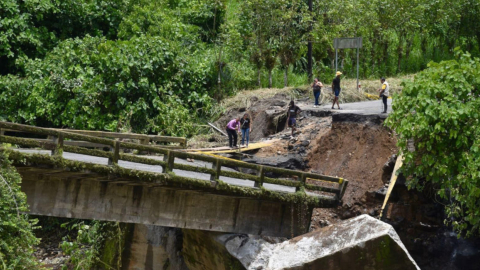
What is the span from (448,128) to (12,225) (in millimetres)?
10286

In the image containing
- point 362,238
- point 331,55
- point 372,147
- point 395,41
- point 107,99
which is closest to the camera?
point 362,238

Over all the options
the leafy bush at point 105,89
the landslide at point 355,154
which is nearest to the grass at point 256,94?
the leafy bush at point 105,89

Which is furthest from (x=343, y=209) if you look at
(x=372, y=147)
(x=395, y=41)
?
(x=395, y=41)

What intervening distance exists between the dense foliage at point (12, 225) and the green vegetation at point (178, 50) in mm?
14258

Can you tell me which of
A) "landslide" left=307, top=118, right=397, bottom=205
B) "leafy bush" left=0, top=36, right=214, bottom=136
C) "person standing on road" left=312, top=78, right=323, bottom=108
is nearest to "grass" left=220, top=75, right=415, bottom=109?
"leafy bush" left=0, top=36, right=214, bottom=136

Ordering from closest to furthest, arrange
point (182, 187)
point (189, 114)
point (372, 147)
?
point (182, 187)
point (372, 147)
point (189, 114)

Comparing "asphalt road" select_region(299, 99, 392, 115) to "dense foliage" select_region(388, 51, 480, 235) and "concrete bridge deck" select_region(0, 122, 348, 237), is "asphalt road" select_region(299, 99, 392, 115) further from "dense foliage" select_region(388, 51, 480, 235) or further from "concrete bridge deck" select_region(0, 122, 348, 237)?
"dense foliage" select_region(388, 51, 480, 235)

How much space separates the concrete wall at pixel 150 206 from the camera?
1420cm

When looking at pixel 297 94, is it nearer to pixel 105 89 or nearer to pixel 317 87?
pixel 317 87

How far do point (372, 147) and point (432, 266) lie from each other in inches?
188

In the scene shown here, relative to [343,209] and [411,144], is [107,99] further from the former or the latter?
[411,144]

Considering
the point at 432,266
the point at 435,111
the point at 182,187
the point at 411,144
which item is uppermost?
the point at 435,111

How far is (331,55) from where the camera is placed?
37.2 m

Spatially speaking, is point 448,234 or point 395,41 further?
point 395,41
